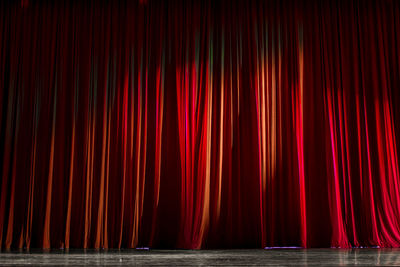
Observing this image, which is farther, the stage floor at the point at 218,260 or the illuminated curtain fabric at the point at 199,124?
the illuminated curtain fabric at the point at 199,124

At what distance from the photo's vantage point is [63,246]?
5.20 metres

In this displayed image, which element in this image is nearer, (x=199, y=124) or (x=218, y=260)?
(x=218, y=260)

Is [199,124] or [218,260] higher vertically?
[199,124]

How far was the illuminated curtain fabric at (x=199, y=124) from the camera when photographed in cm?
527

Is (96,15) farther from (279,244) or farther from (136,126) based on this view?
(279,244)

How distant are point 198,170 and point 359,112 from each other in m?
1.93

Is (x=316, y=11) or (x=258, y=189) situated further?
(x=316, y=11)

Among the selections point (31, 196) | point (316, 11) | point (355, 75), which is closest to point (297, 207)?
point (355, 75)

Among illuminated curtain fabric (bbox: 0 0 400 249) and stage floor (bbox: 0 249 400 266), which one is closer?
stage floor (bbox: 0 249 400 266)

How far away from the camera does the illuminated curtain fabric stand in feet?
17.3

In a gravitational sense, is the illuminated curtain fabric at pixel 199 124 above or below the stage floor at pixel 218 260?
above

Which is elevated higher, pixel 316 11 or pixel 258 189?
pixel 316 11

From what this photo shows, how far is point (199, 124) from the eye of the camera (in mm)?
5504

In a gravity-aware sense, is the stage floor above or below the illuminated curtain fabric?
below
